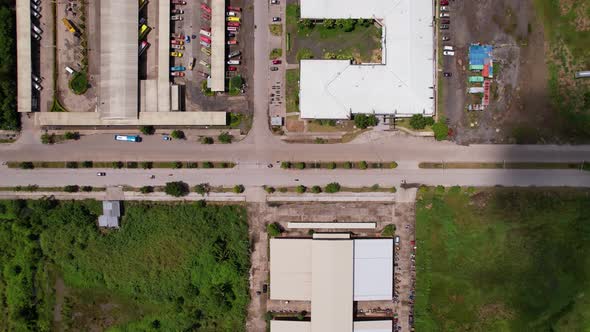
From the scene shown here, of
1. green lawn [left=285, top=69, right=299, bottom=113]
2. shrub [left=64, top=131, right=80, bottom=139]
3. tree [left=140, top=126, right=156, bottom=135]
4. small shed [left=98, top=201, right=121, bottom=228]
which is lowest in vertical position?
small shed [left=98, top=201, right=121, bottom=228]

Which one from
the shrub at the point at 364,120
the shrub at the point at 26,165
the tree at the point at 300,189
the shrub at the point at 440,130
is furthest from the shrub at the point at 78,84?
the shrub at the point at 440,130

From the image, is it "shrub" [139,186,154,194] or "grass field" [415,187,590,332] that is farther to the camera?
"shrub" [139,186,154,194]

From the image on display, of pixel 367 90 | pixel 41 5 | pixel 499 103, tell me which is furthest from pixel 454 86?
pixel 41 5

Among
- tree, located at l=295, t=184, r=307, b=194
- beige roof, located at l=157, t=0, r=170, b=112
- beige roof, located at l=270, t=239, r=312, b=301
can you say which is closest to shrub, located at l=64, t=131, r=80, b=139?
beige roof, located at l=157, t=0, r=170, b=112

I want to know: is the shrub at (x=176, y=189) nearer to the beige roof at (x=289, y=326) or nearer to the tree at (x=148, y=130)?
the tree at (x=148, y=130)

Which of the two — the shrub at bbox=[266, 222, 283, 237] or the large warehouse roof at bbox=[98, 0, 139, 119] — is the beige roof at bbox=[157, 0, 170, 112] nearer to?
the large warehouse roof at bbox=[98, 0, 139, 119]

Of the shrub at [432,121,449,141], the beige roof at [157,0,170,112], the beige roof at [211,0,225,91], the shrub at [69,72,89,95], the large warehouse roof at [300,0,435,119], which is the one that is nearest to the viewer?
the large warehouse roof at [300,0,435,119]
